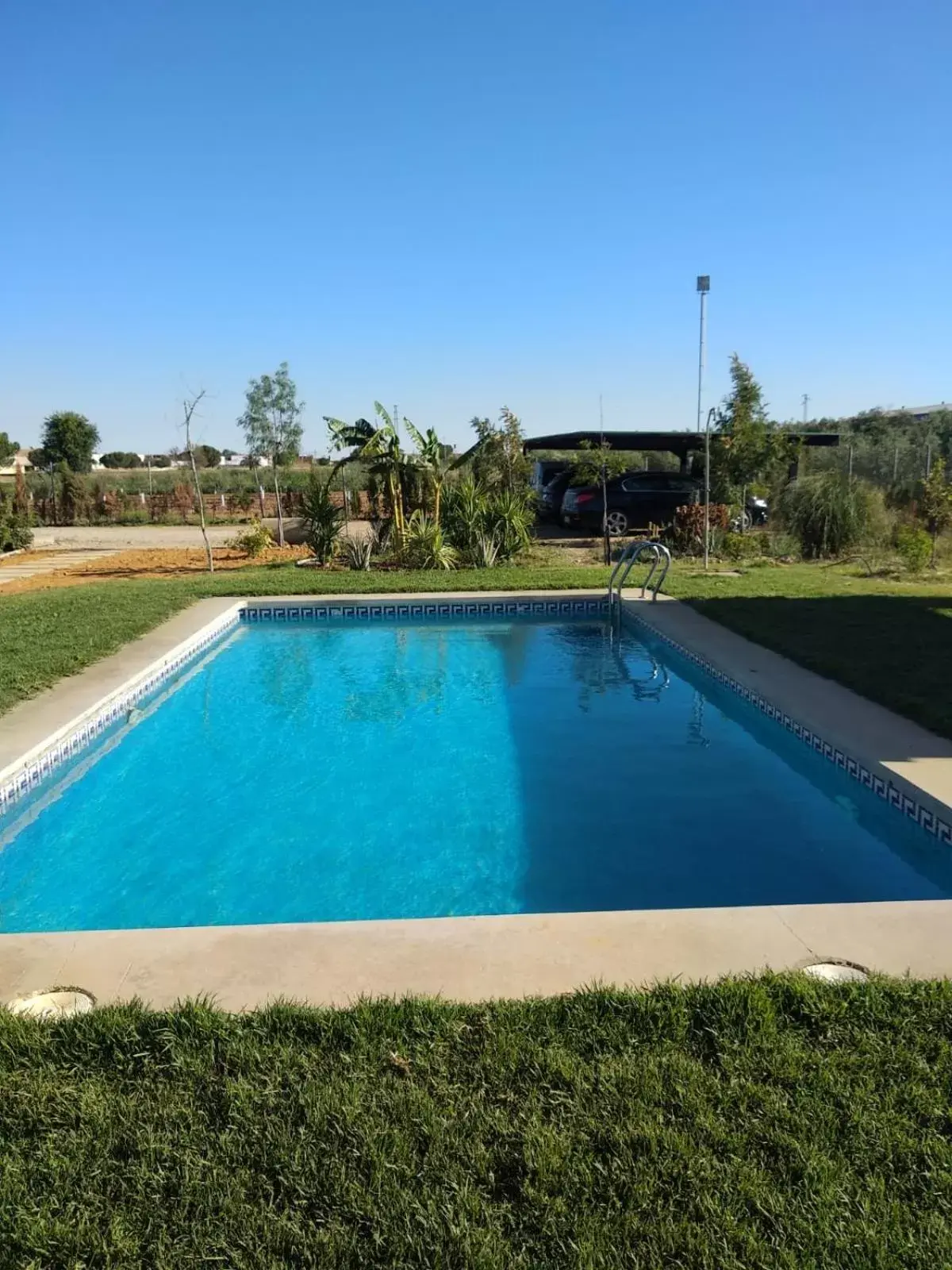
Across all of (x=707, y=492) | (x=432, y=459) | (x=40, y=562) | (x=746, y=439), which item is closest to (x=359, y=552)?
(x=432, y=459)

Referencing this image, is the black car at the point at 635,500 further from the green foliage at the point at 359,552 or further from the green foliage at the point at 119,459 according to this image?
the green foliage at the point at 119,459

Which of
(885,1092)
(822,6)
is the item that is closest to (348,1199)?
(885,1092)

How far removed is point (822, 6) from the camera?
9945 mm

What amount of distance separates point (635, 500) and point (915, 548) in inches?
287

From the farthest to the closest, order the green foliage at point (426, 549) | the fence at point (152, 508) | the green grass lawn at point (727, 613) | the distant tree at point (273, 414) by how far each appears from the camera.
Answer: the fence at point (152, 508)
the distant tree at point (273, 414)
the green foliage at point (426, 549)
the green grass lawn at point (727, 613)

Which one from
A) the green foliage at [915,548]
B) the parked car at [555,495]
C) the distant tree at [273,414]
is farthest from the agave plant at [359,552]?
the green foliage at [915,548]

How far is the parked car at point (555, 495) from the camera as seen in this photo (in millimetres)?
21344

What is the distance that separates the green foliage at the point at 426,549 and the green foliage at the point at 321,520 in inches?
57.1

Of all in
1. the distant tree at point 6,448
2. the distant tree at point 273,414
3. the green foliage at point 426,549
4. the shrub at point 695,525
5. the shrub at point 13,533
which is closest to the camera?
the green foliage at point 426,549

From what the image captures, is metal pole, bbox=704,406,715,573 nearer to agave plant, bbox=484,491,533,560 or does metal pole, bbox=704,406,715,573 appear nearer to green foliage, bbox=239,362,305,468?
agave plant, bbox=484,491,533,560

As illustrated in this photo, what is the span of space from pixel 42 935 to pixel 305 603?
366 inches

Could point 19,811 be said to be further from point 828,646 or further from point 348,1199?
point 828,646

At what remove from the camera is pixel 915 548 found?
13594 millimetres

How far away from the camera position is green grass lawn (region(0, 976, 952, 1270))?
1993mm
